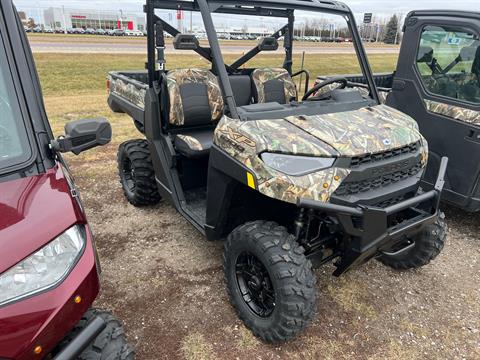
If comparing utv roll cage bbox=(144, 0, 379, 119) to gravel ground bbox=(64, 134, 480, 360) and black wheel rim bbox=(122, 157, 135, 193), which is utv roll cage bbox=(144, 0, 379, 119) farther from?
gravel ground bbox=(64, 134, 480, 360)

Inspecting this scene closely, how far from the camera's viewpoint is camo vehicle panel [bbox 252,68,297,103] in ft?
12.6

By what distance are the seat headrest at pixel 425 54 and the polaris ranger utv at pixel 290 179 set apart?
1.25 m

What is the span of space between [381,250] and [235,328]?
3.59 ft

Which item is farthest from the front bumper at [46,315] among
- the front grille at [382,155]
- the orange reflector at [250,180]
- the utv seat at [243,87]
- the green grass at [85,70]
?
the green grass at [85,70]

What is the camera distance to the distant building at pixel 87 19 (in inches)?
2493

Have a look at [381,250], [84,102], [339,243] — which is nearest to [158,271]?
[339,243]

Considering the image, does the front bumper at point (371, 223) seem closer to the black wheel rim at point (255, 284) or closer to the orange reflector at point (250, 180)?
the orange reflector at point (250, 180)

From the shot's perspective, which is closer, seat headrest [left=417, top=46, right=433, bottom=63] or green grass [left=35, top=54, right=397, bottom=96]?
seat headrest [left=417, top=46, right=433, bottom=63]

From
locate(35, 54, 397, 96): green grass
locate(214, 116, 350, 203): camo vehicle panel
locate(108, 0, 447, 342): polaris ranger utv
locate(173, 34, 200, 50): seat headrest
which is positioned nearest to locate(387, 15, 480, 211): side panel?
locate(108, 0, 447, 342): polaris ranger utv

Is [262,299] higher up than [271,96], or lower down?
lower down

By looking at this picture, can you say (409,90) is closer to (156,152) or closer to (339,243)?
(339,243)

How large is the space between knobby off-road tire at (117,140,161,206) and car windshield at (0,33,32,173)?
2.13m

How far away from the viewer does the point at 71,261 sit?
4.96 ft

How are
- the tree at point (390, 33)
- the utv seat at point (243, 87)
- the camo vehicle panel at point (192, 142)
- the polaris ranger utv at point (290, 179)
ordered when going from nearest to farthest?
the polaris ranger utv at point (290, 179) < the camo vehicle panel at point (192, 142) < the utv seat at point (243, 87) < the tree at point (390, 33)
